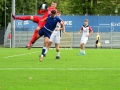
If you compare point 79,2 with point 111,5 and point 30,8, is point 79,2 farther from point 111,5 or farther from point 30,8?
point 30,8

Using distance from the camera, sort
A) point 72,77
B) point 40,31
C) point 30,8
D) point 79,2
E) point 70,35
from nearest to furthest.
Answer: point 72,77 < point 40,31 < point 70,35 < point 79,2 < point 30,8

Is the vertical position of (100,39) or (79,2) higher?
(79,2)

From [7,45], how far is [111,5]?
22.3m

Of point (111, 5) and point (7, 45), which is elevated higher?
point (111, 5)

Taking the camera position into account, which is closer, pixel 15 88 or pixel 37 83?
pixel 15 88

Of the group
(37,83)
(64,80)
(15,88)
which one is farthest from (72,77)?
(15,88)

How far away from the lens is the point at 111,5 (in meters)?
64.9

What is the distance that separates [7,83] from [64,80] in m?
1.32

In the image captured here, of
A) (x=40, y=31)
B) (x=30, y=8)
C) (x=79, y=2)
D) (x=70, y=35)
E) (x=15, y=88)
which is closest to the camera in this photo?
(x=15, y=88)

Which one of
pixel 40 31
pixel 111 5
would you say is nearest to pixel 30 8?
pixel 111 5

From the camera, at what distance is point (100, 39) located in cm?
4803

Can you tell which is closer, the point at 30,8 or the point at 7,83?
the point at 7,83

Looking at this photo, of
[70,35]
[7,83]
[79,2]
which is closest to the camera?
[7,83]

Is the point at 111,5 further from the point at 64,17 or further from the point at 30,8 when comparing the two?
the point at 30,8
